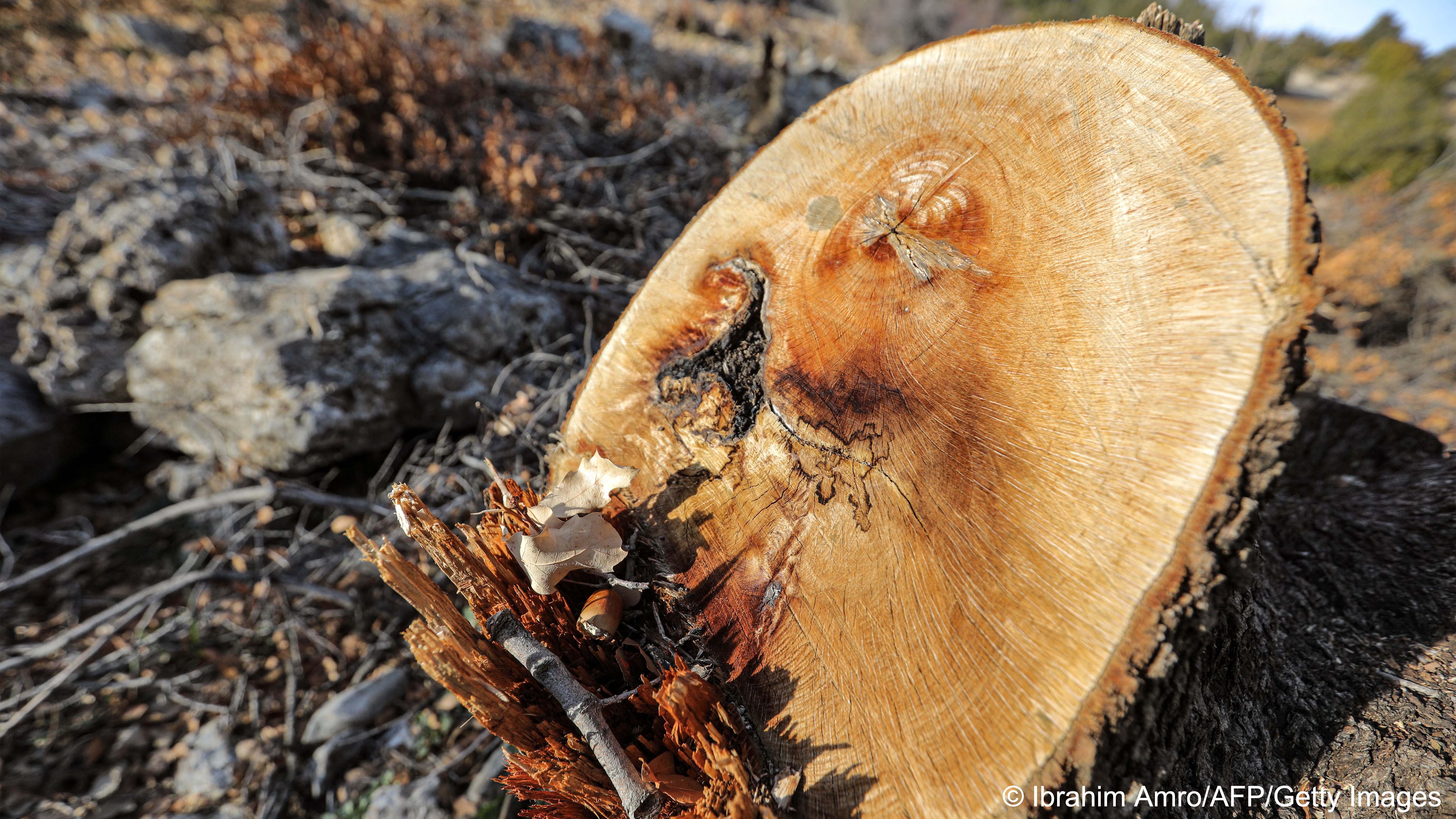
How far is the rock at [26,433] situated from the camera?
2549 mm

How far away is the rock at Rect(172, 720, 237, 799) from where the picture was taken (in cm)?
190

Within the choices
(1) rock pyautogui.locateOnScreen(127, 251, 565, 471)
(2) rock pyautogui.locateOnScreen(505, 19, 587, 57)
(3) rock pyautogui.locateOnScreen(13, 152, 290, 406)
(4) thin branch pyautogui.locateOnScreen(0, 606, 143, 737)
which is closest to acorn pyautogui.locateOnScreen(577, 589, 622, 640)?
(1) rock pyautogui.locateOnScreen(127, 251, 565, 471)

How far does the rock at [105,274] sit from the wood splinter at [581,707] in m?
2.77

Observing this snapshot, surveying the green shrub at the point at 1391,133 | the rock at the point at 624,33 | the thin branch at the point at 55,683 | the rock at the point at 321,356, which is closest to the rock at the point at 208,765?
the thin branch at the point at 55,683

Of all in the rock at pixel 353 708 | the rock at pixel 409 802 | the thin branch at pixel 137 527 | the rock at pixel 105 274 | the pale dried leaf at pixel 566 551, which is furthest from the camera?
the rock at pixel 105 274

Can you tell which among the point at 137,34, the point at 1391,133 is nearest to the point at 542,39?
the point at 137,34

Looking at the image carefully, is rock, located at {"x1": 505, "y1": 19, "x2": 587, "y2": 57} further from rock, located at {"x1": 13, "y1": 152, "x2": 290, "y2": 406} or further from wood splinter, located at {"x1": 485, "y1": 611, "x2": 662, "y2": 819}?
wood splinter, located at {"x1": 485, "y1": 611, "x2": 662, "y2": 819}

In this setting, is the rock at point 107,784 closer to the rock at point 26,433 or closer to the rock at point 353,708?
the rock at point 353,708

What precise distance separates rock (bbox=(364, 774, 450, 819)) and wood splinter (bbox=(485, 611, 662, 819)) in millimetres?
1046

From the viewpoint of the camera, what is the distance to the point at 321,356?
2.25m

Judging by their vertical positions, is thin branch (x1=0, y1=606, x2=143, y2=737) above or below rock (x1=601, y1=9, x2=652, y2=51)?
below

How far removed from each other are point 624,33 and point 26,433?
5.81 meters

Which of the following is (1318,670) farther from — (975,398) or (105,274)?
(105,274)

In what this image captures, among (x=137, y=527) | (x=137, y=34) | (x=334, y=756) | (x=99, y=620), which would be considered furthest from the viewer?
(x=137, y=34)
